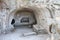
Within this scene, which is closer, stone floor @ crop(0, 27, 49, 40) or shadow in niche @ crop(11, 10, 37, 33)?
stone floor @ crop(0, 27, 49, 40)

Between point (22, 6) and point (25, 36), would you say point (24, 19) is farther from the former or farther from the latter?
point (25, 36)

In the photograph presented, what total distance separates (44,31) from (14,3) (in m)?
1.90

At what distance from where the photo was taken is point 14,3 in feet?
14.6

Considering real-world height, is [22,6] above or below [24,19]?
above

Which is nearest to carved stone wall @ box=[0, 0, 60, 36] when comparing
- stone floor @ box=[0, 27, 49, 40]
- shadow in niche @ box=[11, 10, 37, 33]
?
stone floor @ box=[0, 27, 49, 40]

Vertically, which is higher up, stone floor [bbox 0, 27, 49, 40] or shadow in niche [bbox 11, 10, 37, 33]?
shadow in niche [bbox 11, 10, 37, 33]

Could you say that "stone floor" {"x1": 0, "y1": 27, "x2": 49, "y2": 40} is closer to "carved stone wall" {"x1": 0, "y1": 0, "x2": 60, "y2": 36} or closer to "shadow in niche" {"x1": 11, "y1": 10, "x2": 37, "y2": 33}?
"carved stone wall" {"x1": 0, "y1": 0, "x2": 60, "y2": 36}

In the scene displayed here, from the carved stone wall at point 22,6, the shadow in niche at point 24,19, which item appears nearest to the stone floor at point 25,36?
the carved stone wall at point 22,6

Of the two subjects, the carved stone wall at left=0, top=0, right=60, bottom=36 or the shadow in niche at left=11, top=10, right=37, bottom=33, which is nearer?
the carved stone wall at left=0, top=0, right=60, bottom=36

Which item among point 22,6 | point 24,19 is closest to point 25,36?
point 22,6

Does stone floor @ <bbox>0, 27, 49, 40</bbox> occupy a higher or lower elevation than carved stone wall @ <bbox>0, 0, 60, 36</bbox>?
lower

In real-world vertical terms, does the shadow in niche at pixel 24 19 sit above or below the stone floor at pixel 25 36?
above

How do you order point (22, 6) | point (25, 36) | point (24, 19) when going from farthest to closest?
A: 1. point (24, 19)
2. point (22, 6)
3. point (25, 36)

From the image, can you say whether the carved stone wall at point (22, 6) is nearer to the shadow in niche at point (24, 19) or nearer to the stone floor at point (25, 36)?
the stone floor at point (25, 36)
